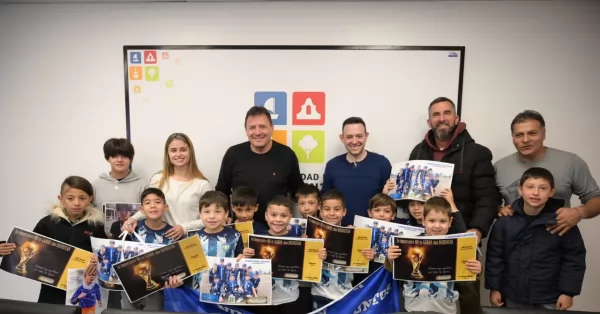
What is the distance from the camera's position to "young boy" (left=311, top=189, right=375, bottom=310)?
8.47 ft

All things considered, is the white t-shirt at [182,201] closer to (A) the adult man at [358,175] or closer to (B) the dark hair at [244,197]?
(B) the dark hair at [244,197]

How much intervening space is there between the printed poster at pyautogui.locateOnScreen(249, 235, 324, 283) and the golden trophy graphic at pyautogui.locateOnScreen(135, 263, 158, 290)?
0.62 metres

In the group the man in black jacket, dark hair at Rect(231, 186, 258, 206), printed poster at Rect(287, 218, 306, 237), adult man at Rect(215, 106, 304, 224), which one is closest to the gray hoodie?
adult man at Rect(215, 106, 304, 224)

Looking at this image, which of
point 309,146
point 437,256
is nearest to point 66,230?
point 309,146

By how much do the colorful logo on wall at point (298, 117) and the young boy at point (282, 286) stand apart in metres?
0.90

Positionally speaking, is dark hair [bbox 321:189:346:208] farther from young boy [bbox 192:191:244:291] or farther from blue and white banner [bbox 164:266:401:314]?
young boy [bbox 192:191:244:291]

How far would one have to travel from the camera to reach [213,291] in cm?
233

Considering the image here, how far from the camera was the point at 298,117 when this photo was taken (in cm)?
343

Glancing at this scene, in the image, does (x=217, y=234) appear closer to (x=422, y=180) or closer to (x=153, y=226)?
(x=153, y=226)

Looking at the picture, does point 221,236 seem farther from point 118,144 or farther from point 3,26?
point 3,26

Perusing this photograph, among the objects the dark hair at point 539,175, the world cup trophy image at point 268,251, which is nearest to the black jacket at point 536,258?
the dark hair at point 539,175

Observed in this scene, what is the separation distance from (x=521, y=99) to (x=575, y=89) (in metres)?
0.49

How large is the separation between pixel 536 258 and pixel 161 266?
2.38 meters

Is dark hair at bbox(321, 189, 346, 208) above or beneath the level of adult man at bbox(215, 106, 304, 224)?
beneath
